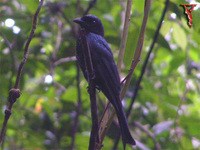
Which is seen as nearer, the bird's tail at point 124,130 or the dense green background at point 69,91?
the bird's tail at point 124,130

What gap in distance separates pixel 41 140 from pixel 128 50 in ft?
5.35

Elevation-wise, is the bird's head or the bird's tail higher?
the bird's head

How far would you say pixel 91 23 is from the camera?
1.19 meters

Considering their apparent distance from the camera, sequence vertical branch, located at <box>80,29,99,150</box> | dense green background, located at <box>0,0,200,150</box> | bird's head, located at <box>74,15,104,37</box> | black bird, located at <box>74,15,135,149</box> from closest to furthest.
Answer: vertical branch, located at <box>80,29,99,150</box>, black bird, located at <box>74,15,135,149</box>, bird's head, located at <box>74,15,104,37</box>, dense green background, located at <box>0,0,200,150</box>

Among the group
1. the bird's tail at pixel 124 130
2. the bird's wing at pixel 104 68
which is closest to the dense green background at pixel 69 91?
the bird's wing at pixel 104 68

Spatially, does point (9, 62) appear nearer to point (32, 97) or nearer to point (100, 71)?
point (32, 97)

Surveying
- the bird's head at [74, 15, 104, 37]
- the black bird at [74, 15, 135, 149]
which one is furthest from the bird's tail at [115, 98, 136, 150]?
the bird's head at [74, 15, 104, 37]

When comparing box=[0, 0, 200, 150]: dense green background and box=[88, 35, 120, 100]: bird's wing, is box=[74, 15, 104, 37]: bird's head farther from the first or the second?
box=[0, 0, 200, 150]: dense green background

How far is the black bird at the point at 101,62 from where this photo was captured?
3.38 ft

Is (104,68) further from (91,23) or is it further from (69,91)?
(69,91)

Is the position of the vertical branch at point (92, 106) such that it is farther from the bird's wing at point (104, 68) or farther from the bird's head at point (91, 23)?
the bird's head at point (91, 23)

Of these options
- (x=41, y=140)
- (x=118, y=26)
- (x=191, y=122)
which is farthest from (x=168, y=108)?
(x=41, y=140)

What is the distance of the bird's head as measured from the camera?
1.16m

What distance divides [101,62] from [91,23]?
0.16m
